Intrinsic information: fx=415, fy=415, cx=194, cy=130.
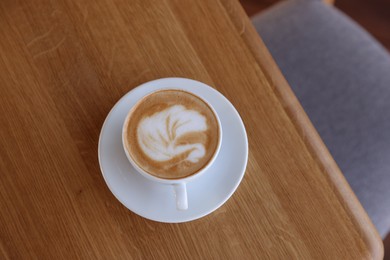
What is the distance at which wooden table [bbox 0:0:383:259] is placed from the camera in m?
0.62

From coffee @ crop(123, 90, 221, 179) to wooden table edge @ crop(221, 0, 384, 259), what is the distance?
0.14m

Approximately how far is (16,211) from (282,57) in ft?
2.00

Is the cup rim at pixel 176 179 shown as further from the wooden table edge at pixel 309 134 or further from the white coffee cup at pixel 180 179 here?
the wooden table edge at pixel 309 134

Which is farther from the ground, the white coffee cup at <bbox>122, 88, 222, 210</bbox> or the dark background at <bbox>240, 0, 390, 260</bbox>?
the white coffee cup at <bbox>122, 88, 222, 210</bbox>

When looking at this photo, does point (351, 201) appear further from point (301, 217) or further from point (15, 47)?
point (15, 47)

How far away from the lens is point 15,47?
0.67 m

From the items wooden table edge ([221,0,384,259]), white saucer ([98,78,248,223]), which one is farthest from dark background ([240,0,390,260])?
white saucer ([98,78,248,223])

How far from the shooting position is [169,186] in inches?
24.3

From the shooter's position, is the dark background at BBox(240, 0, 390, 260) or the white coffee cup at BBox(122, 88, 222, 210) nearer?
the white coffee cup at BBox(122, 88, 222, 210)

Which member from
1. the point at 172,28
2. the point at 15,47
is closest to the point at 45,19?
the point at 15,47

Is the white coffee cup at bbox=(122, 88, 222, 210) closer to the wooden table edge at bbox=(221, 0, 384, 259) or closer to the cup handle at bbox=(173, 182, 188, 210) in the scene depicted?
the cup handle at bbox=(173, 182, 188, 210)

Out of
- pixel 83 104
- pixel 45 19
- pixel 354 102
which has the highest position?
pixel 45 19

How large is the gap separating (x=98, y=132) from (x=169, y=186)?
0.14 meters

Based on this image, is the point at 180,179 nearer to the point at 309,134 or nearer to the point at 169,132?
the point at 169,132
